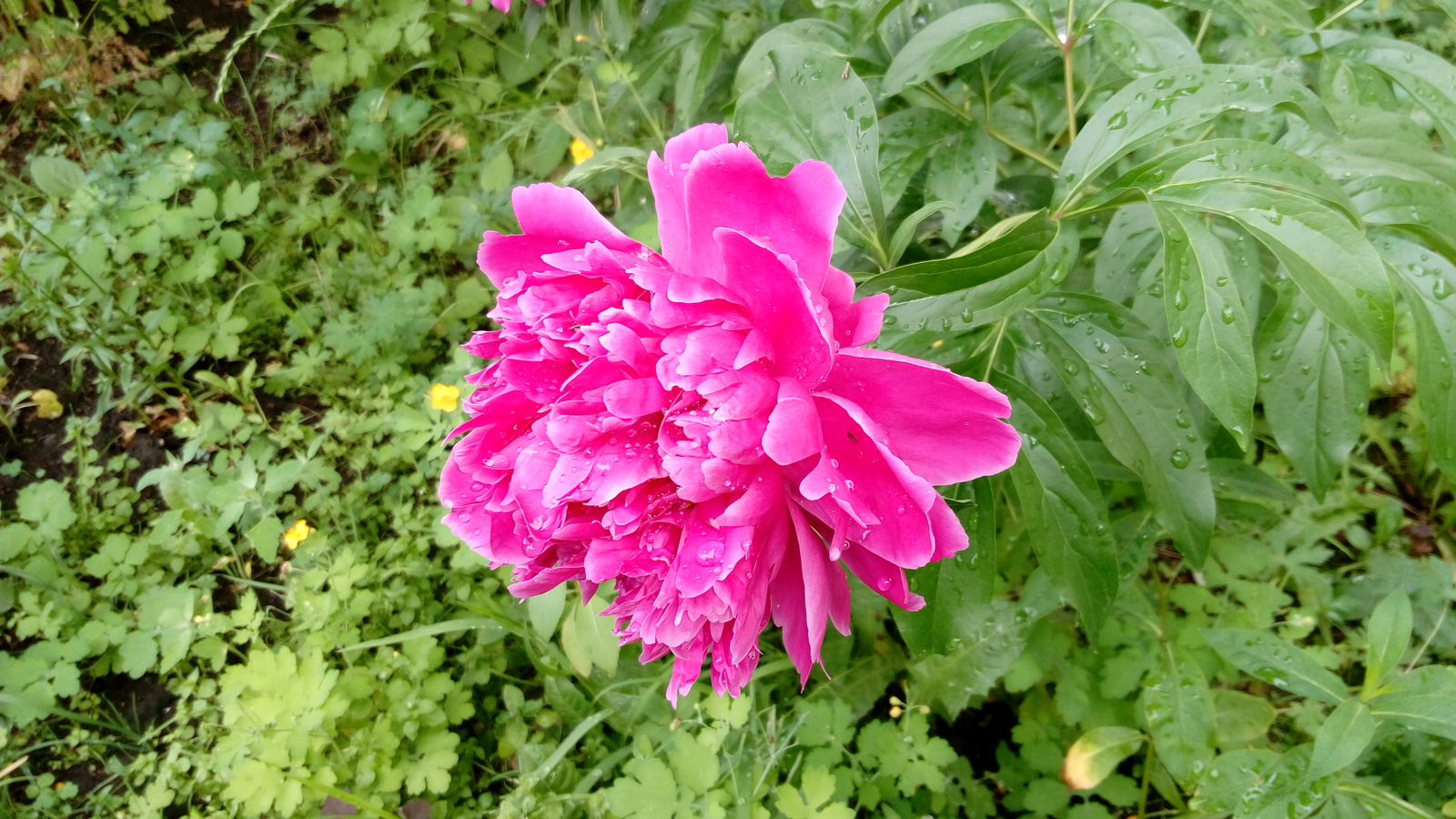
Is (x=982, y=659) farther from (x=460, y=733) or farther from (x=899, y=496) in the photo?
(x=460, y=733)

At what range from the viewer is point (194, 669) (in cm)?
224

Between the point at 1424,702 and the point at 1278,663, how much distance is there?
205 mm

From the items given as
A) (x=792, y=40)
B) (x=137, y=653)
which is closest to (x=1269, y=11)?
(x=792, y=40)

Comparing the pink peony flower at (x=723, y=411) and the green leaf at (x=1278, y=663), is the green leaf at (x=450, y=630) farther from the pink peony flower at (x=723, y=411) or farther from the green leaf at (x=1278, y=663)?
the green leaf at (x=1278, y=663)

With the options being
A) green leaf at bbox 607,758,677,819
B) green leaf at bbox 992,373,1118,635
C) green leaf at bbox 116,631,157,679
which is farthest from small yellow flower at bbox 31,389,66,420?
green leaf at bbox 992,373,1118,635

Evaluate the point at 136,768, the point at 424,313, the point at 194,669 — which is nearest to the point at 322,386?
the point at 424,313

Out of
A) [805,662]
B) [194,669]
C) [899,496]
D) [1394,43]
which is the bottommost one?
[194,669]

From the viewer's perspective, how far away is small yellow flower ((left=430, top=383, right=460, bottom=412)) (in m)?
2.25

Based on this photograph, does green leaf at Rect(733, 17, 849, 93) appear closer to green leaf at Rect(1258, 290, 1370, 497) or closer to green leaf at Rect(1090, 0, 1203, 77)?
green leaf at Rect(1090, 0, 1203, 77)

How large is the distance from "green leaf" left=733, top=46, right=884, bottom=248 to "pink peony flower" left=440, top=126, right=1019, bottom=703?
0.67ft

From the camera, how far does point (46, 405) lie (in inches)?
108

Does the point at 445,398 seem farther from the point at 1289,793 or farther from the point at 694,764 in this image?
the point at 1289,793

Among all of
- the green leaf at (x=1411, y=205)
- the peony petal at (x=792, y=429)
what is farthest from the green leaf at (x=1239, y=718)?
the peony petal at (x=792, y=429)

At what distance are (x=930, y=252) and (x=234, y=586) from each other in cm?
228
